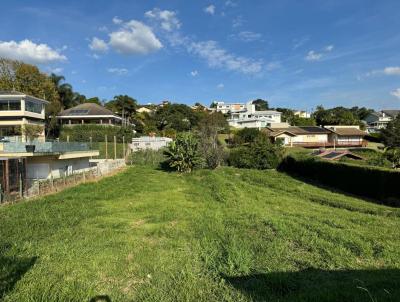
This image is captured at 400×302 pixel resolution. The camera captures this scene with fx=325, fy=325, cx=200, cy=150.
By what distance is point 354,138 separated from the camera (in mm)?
66312

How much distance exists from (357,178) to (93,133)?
1653 inches

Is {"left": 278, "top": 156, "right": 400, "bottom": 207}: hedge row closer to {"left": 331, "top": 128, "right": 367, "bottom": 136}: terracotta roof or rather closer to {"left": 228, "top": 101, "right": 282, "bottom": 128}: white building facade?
{"left": 331, "top": 128, "right": 367, "bottom": 136}: terracotta roof

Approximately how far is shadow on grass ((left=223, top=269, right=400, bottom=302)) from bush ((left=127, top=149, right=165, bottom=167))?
31.5 m

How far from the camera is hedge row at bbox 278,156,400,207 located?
18438 mm

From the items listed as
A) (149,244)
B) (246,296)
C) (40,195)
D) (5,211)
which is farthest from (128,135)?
(246,296)

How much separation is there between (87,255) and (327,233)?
254 inches

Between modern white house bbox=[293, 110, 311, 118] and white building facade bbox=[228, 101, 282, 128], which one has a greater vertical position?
modern white house bbox=[293, 110, 311, 118]

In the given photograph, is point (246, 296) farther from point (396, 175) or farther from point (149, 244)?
point (396, 175)

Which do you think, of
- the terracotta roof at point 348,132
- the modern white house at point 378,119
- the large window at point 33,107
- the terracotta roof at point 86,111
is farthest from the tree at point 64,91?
the modern white house at point 378,119

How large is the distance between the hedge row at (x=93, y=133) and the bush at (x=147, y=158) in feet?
42.3

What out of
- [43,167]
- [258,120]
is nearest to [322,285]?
[43,167]

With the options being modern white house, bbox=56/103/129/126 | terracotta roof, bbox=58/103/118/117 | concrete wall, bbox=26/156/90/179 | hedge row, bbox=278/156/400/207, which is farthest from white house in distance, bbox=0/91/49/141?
hedge row, bbox=278/156/400/207

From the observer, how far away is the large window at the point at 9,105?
3756 centimetres

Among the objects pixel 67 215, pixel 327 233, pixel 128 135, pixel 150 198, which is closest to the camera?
pixel 327 233
